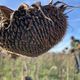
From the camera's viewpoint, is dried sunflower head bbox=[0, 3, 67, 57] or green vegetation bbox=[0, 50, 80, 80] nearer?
dried sunflower head bbox=[0, 3, 67, 57]

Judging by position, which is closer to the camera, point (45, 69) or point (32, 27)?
point (32, 27)

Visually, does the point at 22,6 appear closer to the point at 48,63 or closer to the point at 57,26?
Answer: the point at 57,26

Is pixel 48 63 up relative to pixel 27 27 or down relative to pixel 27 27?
down

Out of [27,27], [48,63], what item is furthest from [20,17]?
[48,63]

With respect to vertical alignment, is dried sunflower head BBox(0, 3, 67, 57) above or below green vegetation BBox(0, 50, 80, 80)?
above

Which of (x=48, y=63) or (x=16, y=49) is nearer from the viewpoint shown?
A: (x=16, y=49)

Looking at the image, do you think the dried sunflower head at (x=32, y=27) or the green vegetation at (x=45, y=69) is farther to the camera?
the green vegetation at (x=45, y=69)

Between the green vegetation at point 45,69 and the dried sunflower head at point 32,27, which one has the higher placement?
the dried sunflower head at point 32,27

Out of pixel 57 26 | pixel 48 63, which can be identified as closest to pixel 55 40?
pixel 57 26

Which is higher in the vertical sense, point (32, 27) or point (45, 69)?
point (32, 27)

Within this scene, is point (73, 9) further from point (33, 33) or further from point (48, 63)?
point (48, 63)
